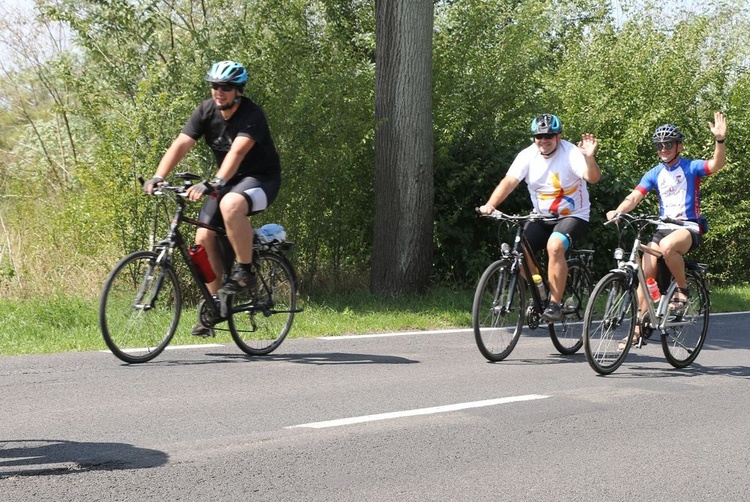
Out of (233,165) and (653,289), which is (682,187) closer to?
(653,289)

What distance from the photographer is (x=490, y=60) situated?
49.0ft

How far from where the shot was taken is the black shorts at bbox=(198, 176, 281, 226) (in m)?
7.76

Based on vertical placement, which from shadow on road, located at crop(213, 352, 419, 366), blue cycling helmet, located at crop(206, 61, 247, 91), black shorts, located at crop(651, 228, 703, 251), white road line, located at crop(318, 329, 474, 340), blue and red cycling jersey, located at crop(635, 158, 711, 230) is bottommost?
shadow on road, located at crop(213, 352, 419, 366)

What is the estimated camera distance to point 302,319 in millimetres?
10547

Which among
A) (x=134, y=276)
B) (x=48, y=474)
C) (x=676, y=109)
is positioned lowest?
(x=48, y=474)

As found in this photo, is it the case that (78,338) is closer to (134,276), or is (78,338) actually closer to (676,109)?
(134,276)

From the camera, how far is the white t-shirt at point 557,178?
8.59 meters

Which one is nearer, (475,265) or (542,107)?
(475,265)

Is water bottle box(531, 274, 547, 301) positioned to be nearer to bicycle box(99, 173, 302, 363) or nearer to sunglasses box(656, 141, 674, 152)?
sunglasses box(656, 141, 674, 152)

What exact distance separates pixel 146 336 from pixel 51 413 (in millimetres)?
1815

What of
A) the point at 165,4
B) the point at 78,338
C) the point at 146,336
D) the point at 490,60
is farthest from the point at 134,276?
the point at 165,4

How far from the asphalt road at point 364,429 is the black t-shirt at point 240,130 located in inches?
59.3

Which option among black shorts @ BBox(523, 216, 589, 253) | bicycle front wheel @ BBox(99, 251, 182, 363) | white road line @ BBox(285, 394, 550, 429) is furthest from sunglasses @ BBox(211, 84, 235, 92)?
white road line @ BBox(285, 394, 550, 429)

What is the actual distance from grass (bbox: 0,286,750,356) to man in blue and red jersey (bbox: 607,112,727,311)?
2774 mm
